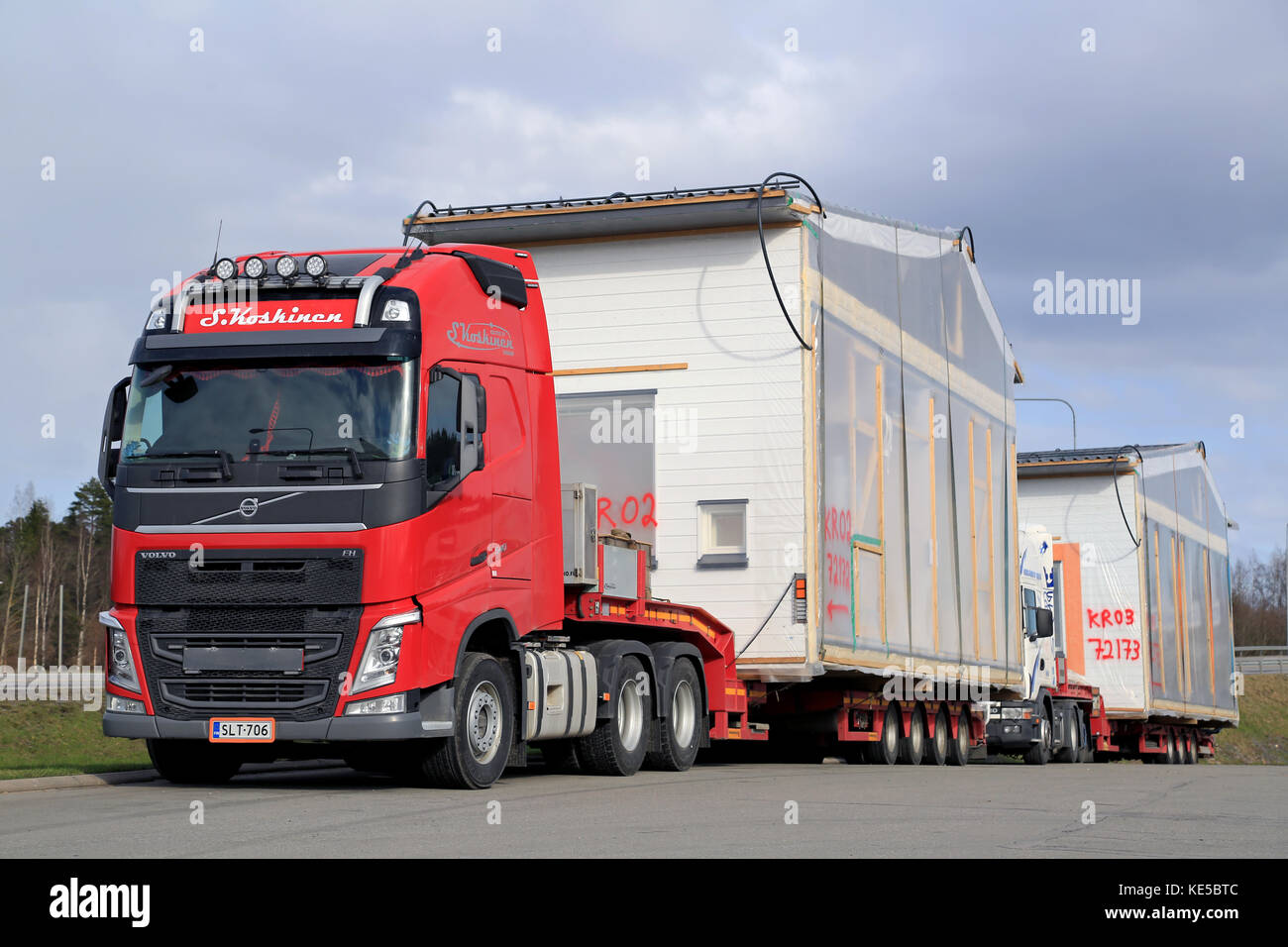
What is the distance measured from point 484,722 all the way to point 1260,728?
57.7 metres

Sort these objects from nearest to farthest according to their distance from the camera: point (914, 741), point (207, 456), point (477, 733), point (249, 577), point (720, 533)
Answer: point (249, 577)
point (207, 456)
point (477, 733)
point (720, 533)
point (914, 741)

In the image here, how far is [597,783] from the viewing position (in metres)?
13.0

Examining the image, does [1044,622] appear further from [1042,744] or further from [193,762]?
[193,762]

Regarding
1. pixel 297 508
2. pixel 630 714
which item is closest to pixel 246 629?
pixel 297 508

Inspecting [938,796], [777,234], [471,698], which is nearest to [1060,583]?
[777,234]

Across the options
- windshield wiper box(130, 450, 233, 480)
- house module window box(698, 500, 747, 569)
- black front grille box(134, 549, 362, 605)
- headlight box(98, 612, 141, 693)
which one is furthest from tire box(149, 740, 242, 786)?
house module window box(698, 500, 747, 569)

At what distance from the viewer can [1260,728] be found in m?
63.1

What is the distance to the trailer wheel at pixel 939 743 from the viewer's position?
71.6 ft

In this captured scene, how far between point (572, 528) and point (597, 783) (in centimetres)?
209

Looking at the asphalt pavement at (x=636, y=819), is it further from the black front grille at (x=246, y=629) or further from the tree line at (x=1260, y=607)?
the tree line at (x=1260, y=607)

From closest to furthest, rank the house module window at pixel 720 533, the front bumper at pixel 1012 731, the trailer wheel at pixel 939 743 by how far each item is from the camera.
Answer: the house module window at pixel 720 533 < the trailer wheel at pixel 939 743 < the front bumper at pixel 1012 731

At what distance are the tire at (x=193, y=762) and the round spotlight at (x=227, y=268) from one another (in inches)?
136

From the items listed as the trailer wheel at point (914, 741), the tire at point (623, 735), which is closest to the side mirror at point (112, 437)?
the tire at point (623, 735)
